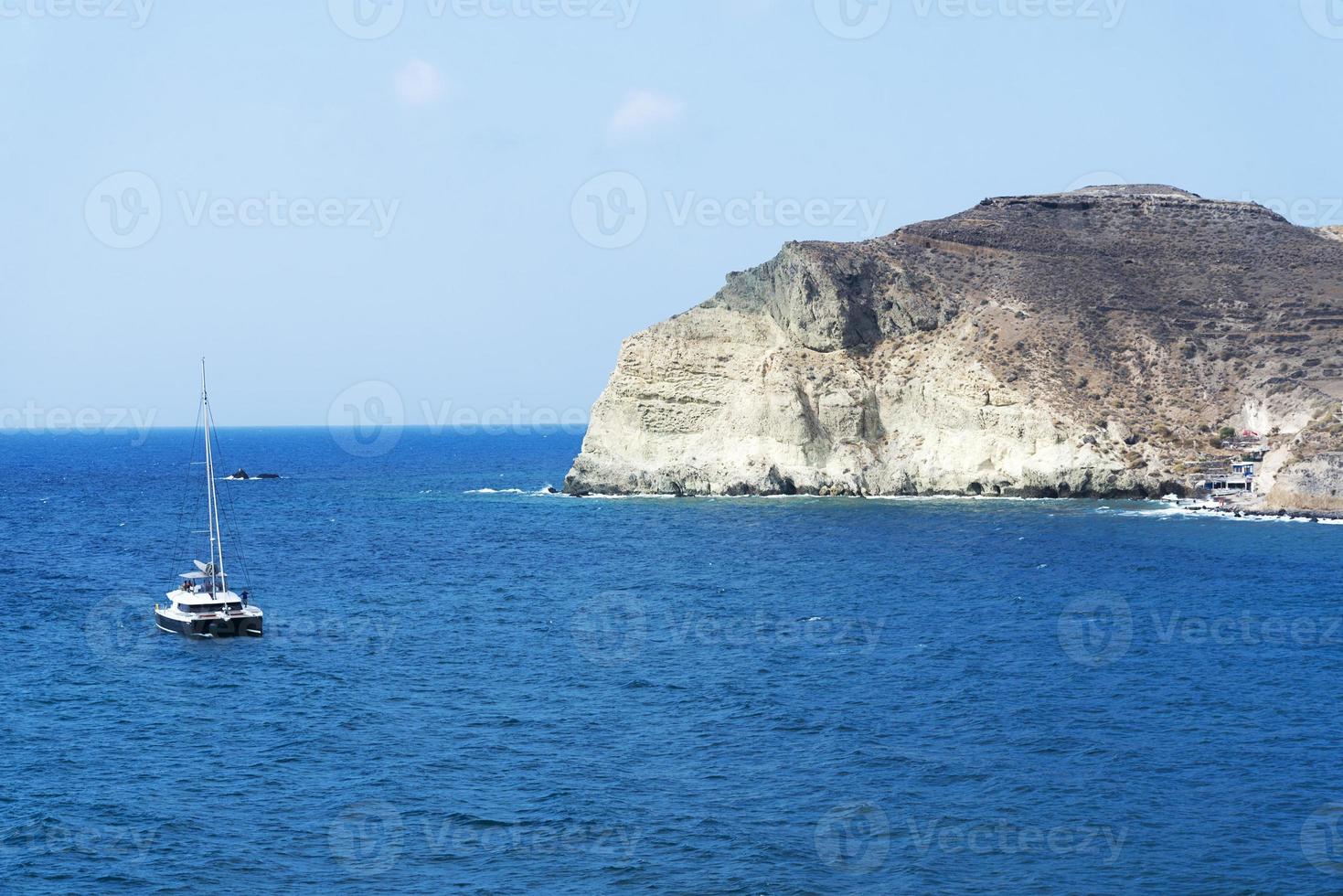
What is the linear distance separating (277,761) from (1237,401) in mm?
86240

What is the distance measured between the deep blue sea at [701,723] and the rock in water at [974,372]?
80.8ft

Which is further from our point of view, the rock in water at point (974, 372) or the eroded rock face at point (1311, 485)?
the rock in water at point (974, 372)

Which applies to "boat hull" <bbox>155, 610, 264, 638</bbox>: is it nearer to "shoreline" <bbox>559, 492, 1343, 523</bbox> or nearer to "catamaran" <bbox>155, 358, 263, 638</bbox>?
"catamaran" <bbox>155, 358, 263, 638</bbox>

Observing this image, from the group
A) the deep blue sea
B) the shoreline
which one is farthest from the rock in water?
the deep blue sea

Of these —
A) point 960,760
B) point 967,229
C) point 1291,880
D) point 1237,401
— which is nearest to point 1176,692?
point 960,760

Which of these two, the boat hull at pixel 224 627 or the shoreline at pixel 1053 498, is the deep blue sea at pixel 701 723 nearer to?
the boat hull at pixel 224 627

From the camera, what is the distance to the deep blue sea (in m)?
25.8

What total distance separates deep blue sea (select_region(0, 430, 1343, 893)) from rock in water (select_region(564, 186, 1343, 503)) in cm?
2464

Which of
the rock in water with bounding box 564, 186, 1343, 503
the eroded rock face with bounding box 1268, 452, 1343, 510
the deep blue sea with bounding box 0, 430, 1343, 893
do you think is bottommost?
the deep blue sea with bounding box 0, 430, 1343, 893

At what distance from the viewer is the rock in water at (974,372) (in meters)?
93.7

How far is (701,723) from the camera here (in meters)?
35.1

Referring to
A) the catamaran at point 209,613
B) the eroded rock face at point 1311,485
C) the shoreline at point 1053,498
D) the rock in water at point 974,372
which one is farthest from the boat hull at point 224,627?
the eroded rock face at point 1311,485

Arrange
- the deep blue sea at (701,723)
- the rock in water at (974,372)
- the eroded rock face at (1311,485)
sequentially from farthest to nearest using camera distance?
the rock in water at (974,372), the eroded rock face at (1311,485), the deep blue sea at (701,723)

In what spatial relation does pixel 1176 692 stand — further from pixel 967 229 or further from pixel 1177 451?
pixel 967 229
